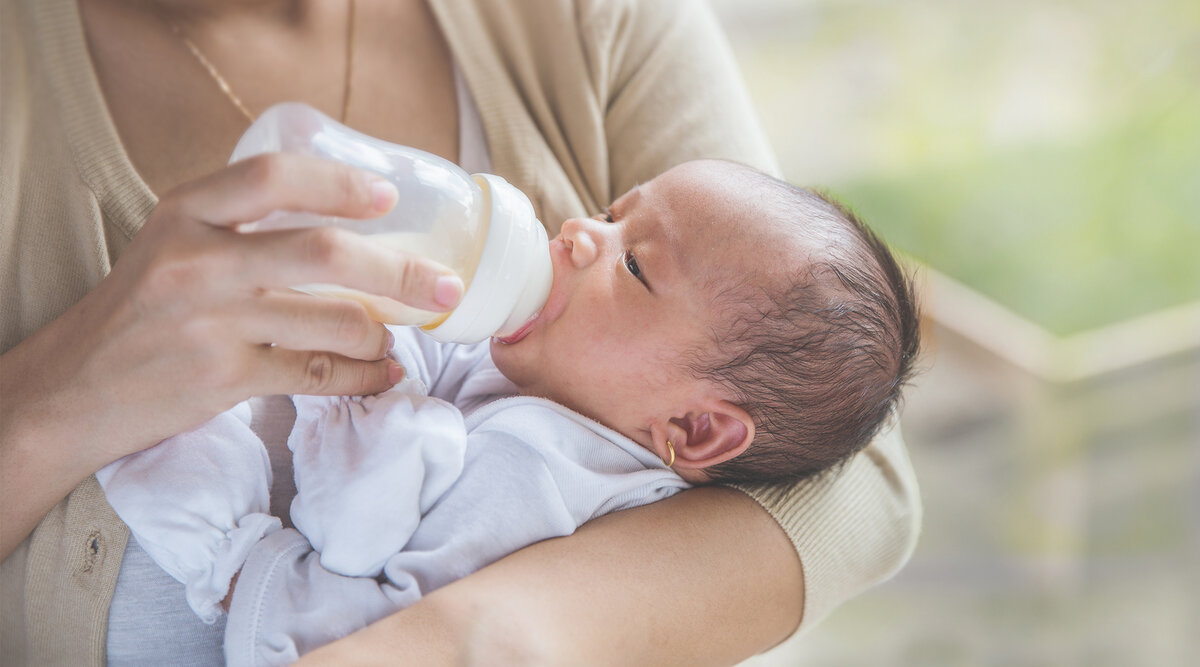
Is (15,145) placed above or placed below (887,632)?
above

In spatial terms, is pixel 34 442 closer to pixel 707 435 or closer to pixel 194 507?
pixel 194 507

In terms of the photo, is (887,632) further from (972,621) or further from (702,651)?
(702,651)

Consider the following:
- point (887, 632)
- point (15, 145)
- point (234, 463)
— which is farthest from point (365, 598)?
point (887, 632)

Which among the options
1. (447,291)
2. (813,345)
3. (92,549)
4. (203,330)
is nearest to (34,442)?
(92,549)

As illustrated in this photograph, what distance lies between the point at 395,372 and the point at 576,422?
212 mm

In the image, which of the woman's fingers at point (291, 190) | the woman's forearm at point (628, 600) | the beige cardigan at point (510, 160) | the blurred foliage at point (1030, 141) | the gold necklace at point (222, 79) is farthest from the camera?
the blurred foliage at point (1030, 141)

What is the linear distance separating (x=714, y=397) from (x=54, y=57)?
0.91 metres

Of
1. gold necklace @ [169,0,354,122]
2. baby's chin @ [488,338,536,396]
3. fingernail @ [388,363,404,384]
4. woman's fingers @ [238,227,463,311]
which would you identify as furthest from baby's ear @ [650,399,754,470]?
gold necklace @ [169,0,354,122]

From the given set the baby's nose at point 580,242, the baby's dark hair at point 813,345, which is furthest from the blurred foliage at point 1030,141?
the baby's nose at point 580,242

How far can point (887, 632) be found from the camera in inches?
103

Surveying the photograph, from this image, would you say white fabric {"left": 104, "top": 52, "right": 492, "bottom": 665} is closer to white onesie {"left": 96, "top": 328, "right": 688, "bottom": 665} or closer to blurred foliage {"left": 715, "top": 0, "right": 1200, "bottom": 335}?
white onesie {"left": 96, "top": 328, "right": 688, "bottom": 665}

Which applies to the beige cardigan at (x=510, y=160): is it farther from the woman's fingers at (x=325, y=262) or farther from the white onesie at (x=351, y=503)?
the woman's fingers at (x=325, y=262)

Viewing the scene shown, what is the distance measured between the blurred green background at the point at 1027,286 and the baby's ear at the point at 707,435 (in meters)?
1.37

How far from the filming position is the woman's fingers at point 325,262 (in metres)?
0.82
